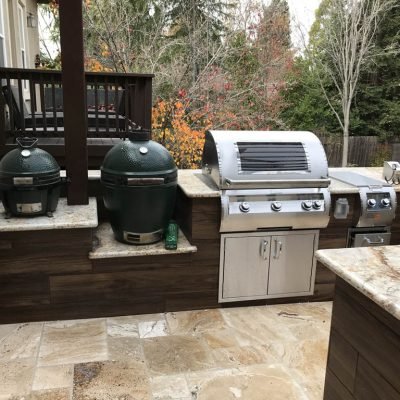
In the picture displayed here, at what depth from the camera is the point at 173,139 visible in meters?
7.39

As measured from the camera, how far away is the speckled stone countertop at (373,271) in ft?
4.82

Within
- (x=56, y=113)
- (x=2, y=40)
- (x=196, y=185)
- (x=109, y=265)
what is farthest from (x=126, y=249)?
(x=2, y=40)

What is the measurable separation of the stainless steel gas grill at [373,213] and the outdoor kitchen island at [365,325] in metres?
1.66

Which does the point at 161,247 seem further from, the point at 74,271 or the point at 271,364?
the point at 271,364

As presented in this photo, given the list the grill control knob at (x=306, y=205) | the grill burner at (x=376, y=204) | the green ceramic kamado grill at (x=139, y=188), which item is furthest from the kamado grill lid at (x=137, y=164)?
the grill burner at (x=376, y=204)

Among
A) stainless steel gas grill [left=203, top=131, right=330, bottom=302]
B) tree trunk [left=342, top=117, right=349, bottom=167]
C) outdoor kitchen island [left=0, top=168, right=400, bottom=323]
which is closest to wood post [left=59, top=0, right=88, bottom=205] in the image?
outdoor kitchen island [left=0, top=168, right=400, bottom=323]

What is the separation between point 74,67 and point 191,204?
4.31ft

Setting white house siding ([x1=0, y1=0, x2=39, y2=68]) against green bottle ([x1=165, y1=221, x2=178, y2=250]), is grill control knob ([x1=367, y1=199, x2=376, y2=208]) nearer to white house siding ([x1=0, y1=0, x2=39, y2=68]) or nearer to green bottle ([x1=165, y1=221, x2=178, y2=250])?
green bottle ([x1=165, y1=221, x2=178, y2=250])

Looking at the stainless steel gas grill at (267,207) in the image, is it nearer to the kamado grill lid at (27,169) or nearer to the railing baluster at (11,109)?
the kamado grill lid at (27,169)

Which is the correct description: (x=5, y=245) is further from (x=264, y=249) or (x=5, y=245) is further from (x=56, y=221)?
(x=264, y=249)

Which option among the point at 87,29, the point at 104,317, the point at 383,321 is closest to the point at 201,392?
the point at 104,317

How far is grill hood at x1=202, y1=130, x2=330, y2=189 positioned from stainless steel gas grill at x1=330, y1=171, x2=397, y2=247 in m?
0.39

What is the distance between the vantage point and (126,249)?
3.21 metres

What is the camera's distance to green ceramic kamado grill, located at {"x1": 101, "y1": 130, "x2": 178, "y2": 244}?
122 inches
